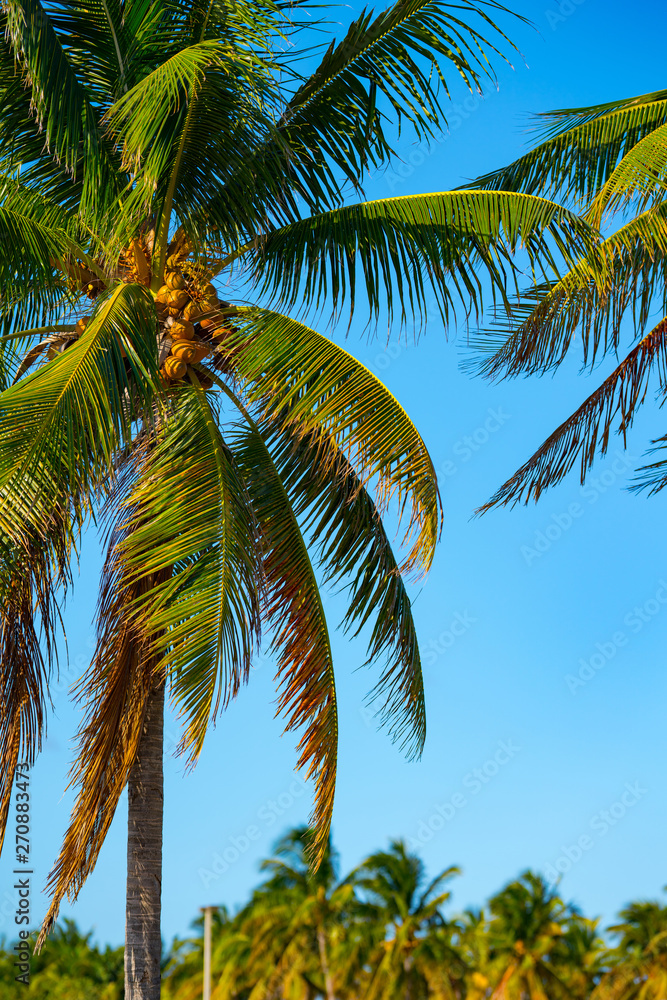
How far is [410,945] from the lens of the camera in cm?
3353

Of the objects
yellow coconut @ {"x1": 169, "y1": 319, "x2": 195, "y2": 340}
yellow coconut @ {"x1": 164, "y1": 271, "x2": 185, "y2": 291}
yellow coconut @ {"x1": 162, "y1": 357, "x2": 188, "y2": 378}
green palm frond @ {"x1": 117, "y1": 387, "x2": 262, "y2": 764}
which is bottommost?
green palm frond @ {"x1": 117, "y1": 387, "x2": 262, "y2": 764}

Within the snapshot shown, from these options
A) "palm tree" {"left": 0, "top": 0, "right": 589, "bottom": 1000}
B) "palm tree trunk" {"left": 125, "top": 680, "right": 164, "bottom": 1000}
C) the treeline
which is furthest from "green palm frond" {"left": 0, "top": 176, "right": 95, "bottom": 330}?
the treeline

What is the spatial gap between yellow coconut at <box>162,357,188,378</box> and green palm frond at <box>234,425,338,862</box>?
751 mm

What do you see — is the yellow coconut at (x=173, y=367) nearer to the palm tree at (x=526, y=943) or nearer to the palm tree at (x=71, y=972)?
the palm tree at (x=526, y=943)

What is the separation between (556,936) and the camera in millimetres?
35438

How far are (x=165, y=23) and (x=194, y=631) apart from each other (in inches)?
206

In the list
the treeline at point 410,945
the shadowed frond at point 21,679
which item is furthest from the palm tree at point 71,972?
the shadowed frond at point 21,679

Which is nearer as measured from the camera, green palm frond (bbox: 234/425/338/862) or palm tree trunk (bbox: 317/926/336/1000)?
green palm frond (bbox: 234/425/338/862)

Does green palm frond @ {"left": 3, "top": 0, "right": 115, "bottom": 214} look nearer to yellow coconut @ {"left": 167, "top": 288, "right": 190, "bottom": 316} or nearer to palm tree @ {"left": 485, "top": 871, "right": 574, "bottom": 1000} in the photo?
yellow coconut @ {"left": 167, "top": 288, "right": 190, "bottom": 316}

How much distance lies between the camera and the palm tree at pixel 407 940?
1313 inches

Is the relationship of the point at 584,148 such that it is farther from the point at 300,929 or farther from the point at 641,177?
the point at 300,929

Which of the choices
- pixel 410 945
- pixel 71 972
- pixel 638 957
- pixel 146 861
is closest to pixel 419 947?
pixel 410 945

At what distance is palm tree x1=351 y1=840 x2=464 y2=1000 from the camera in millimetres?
33344

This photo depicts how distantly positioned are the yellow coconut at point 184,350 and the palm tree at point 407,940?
96.3 ft
